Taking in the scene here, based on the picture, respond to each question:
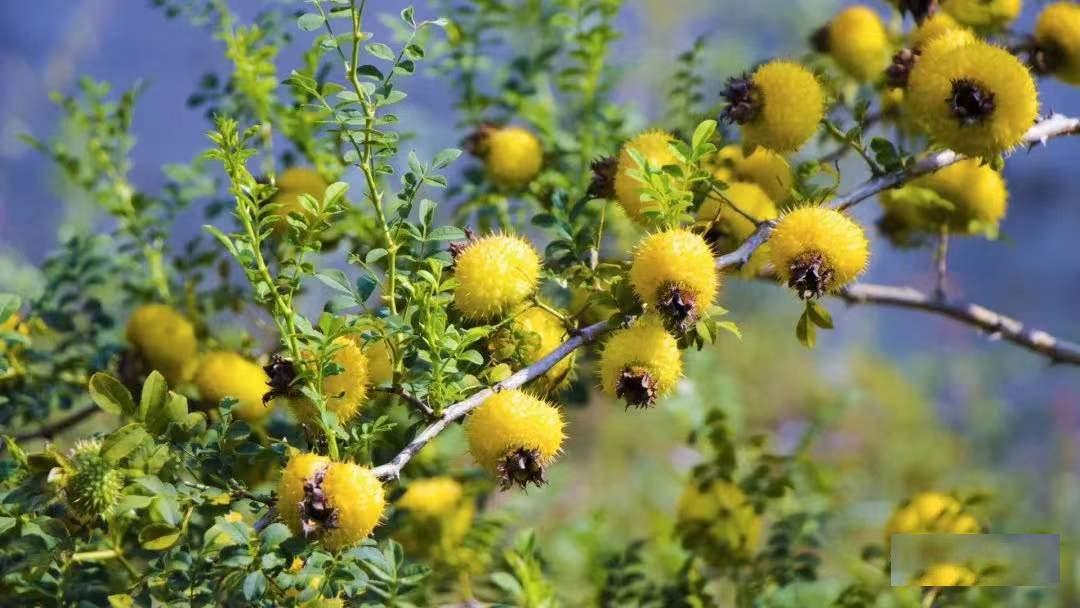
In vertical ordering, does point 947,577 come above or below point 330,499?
above

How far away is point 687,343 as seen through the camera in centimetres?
113

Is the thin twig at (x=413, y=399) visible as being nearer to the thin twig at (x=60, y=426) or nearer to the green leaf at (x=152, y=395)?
the green leaf at (x=152, y=395)

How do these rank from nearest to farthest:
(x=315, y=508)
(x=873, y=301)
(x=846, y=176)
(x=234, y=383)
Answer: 1. (x=315, y=508)
2. (x=234, y=383)
3. (x=873, y=301)
4. (x=846, y=176)

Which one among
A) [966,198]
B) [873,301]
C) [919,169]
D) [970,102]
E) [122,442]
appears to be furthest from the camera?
[873,301]

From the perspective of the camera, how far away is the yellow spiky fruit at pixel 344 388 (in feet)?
3.52

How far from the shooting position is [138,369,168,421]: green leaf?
109 centimetres

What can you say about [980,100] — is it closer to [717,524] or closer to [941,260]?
[941,260]

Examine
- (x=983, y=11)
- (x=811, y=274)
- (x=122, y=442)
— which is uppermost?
(x=983, y=11)

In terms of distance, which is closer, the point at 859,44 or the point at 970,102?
the point at 970,102

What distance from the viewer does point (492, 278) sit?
3.63 ft

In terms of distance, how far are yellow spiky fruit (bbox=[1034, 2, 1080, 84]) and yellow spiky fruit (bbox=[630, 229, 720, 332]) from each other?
69 centimetres

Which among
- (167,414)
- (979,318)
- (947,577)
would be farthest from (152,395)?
(979,318)

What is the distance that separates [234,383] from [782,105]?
0.67 m

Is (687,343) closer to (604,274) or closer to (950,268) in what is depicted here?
(604,274)
